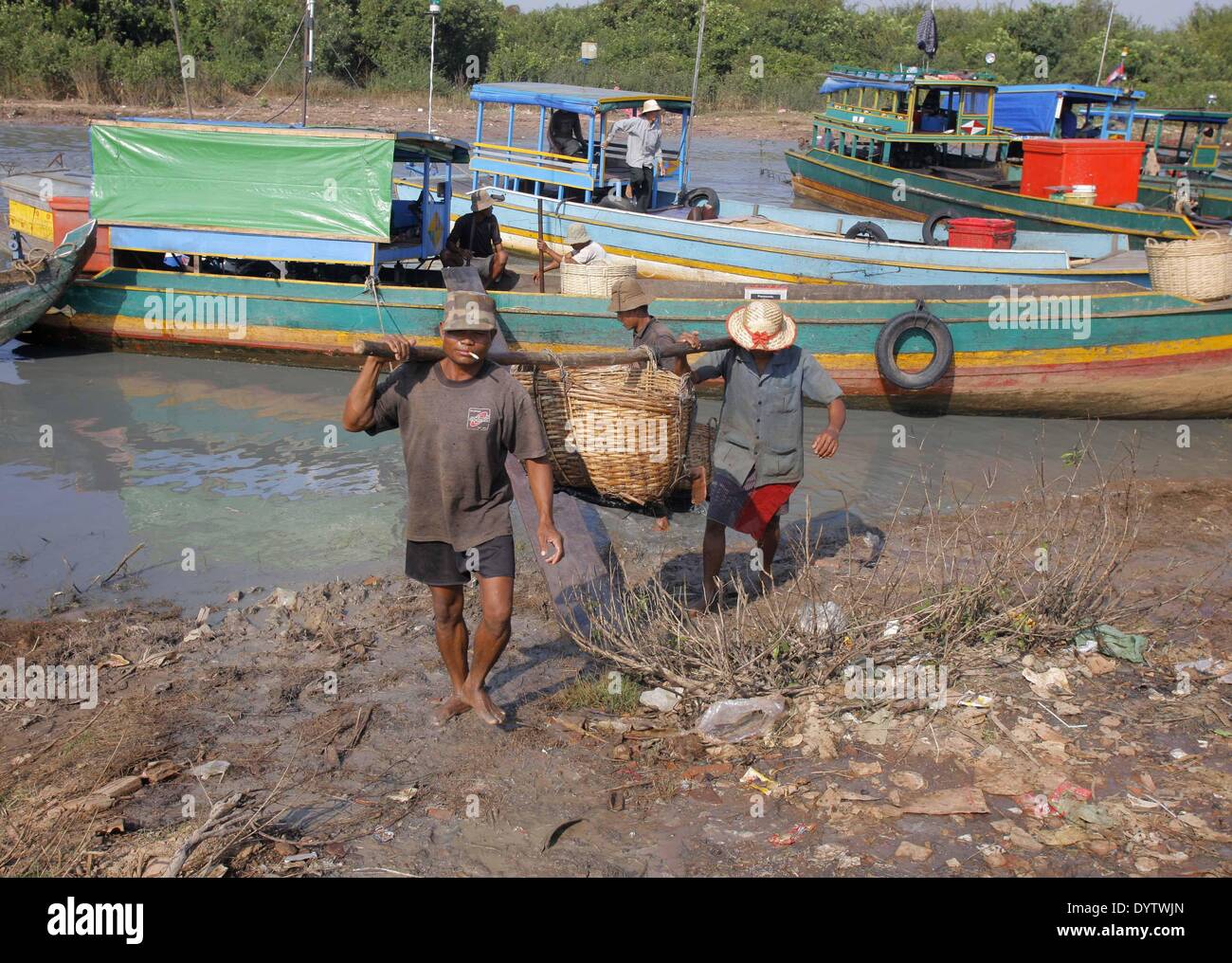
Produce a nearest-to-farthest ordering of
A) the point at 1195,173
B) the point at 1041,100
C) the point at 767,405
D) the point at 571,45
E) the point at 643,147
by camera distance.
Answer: the point at 767,405, the point at 643,147, the point at 1195,173, the point at 1041,100, the point at 571,45

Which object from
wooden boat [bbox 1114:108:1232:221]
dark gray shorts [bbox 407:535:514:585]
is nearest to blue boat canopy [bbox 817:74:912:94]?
wooden boat [bbox 1114:108:1232:221]

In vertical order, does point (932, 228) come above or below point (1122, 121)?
below

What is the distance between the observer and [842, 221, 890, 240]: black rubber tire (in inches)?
515

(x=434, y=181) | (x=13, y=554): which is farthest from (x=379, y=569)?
(x=434, y=181)

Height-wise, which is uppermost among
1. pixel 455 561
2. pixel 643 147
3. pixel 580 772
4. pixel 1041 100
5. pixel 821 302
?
pixel 1041 100

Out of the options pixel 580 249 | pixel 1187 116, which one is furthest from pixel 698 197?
pixel 1187 116

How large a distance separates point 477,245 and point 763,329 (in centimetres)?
676

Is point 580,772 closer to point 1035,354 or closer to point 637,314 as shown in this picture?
point 637,314

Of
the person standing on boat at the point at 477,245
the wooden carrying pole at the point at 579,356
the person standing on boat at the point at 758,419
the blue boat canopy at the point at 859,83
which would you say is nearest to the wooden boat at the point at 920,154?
the blue boat canopy at the point at 859,83

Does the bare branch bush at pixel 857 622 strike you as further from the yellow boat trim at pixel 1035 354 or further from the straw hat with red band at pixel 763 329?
the yellow boat trim at pixel 1035 354

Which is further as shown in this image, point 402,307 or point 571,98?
point 571,98

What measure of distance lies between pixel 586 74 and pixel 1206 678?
32.8 m

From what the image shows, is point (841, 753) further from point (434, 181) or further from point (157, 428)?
point (434, 181)

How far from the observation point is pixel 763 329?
493 cm
